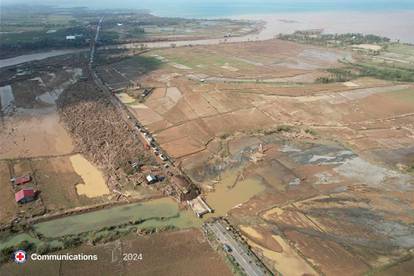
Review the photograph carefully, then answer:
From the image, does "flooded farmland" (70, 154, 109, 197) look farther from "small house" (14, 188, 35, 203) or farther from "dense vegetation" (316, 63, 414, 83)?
"dense vegetation" (316, 63, 414, 83)

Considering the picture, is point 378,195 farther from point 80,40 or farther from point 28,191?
point 80,40

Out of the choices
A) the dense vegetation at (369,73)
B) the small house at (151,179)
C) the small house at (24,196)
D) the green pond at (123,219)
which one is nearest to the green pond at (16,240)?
the green pond at (123,219)

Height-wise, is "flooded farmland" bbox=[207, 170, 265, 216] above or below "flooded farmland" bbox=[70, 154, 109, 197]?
below

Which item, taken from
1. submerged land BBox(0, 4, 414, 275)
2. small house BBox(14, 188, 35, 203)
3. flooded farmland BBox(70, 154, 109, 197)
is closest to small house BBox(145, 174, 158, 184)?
submerged land BBox(0, 4, 414, 275)

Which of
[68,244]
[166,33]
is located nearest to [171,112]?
[68,244]

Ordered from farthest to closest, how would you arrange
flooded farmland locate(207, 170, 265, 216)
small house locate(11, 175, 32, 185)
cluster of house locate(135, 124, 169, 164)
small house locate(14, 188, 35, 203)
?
cluster of house locate(135, 124, 169, 164) → small house locate(11, 175, 32, 185) → flooded farmland locate(207, 170, 265, 216) → small house locate(14, 188, 35, 203)

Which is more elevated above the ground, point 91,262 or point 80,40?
point 80,40
